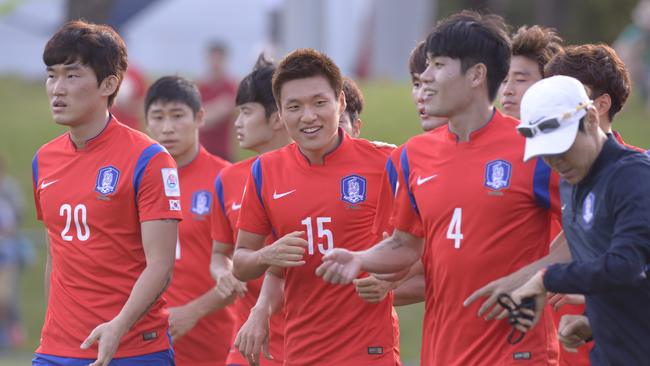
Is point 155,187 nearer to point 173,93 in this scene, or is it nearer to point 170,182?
point 170,182

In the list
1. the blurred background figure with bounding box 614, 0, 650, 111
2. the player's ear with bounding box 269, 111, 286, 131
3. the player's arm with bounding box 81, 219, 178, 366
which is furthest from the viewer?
the blurred background figure with bounding box 614, 0, 650, 111

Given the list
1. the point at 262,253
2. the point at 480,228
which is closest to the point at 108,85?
the point at 262,253

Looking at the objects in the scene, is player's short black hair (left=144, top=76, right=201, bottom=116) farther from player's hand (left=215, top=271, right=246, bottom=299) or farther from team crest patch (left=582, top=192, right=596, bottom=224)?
team crest patch (left=582, top=192, right=596, bottom=224)

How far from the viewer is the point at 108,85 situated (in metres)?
6.80

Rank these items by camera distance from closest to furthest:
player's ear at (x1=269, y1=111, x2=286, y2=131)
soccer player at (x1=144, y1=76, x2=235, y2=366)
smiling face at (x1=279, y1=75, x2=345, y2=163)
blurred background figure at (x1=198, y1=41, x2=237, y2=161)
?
smiling face at (x1=279, y1=75, x2=345, y2=163) → player's ear at (x1=269, y1=111, x2=286, y2=131) → soccer player at (x1=144, y1=76, x2=235, y2=366) → blurred background figure at (x1=198, y1=41, x2=237, y2=161)

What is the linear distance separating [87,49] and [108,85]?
0.24 metres

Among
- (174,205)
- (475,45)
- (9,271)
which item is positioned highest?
(475,45)

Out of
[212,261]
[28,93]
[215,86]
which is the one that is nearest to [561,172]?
[212,261]

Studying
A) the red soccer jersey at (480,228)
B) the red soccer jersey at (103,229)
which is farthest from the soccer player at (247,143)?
the red soccer jersey at (480,228)

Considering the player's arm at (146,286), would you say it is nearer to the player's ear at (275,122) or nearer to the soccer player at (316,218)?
the soccer player at (316,218)

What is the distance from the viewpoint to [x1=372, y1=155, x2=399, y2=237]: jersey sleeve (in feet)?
20.6

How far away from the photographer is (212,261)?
8016mm

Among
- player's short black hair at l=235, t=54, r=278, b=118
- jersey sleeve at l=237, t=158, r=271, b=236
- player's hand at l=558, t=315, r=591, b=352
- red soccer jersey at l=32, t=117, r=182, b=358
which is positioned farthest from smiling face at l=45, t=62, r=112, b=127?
player's hand at l=558, t=315, r=591, b=352

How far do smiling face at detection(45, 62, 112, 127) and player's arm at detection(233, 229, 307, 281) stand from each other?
3.56 feet
